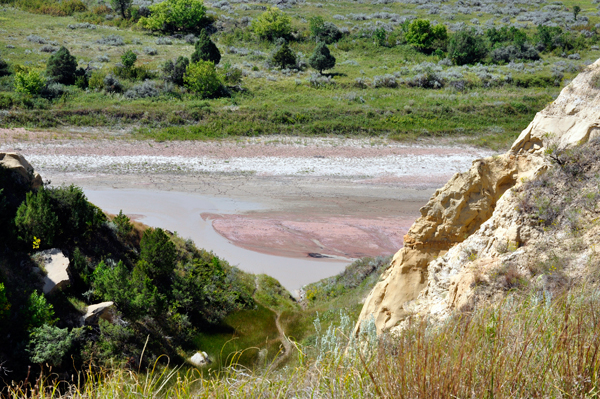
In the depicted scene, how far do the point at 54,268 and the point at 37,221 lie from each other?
1499 mm

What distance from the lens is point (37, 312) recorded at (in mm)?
10391

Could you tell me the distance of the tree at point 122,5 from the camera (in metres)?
66.4

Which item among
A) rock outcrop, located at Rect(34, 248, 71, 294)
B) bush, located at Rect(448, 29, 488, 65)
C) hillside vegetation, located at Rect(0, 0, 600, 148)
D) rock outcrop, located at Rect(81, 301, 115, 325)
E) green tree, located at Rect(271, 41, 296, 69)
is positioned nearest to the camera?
rock outcrop, located at Rect(81, 301, 115, 325)

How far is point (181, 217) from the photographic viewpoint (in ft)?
74.1

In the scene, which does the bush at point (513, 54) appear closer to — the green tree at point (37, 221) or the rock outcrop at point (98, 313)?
the green tree at point (37, 221)

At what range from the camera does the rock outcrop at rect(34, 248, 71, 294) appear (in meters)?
11.9

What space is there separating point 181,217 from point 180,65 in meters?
23.7

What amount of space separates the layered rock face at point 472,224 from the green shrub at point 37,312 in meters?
6.85

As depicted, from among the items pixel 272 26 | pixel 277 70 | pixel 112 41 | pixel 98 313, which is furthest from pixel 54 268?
pixel 272 26

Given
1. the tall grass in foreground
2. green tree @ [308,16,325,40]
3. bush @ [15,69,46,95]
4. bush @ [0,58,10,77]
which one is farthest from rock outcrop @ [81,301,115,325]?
green tree @ [308,16,325,40]

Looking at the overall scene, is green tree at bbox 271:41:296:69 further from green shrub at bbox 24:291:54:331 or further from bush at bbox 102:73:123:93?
green shrub at bbox 24:291:54:331

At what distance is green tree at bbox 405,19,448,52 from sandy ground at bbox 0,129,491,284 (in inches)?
1035

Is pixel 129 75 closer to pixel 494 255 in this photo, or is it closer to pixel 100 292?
pixel 100 292

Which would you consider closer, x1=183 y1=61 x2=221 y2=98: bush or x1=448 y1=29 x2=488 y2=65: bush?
x1=183 y1=61 x2=221 y2=98: bush
